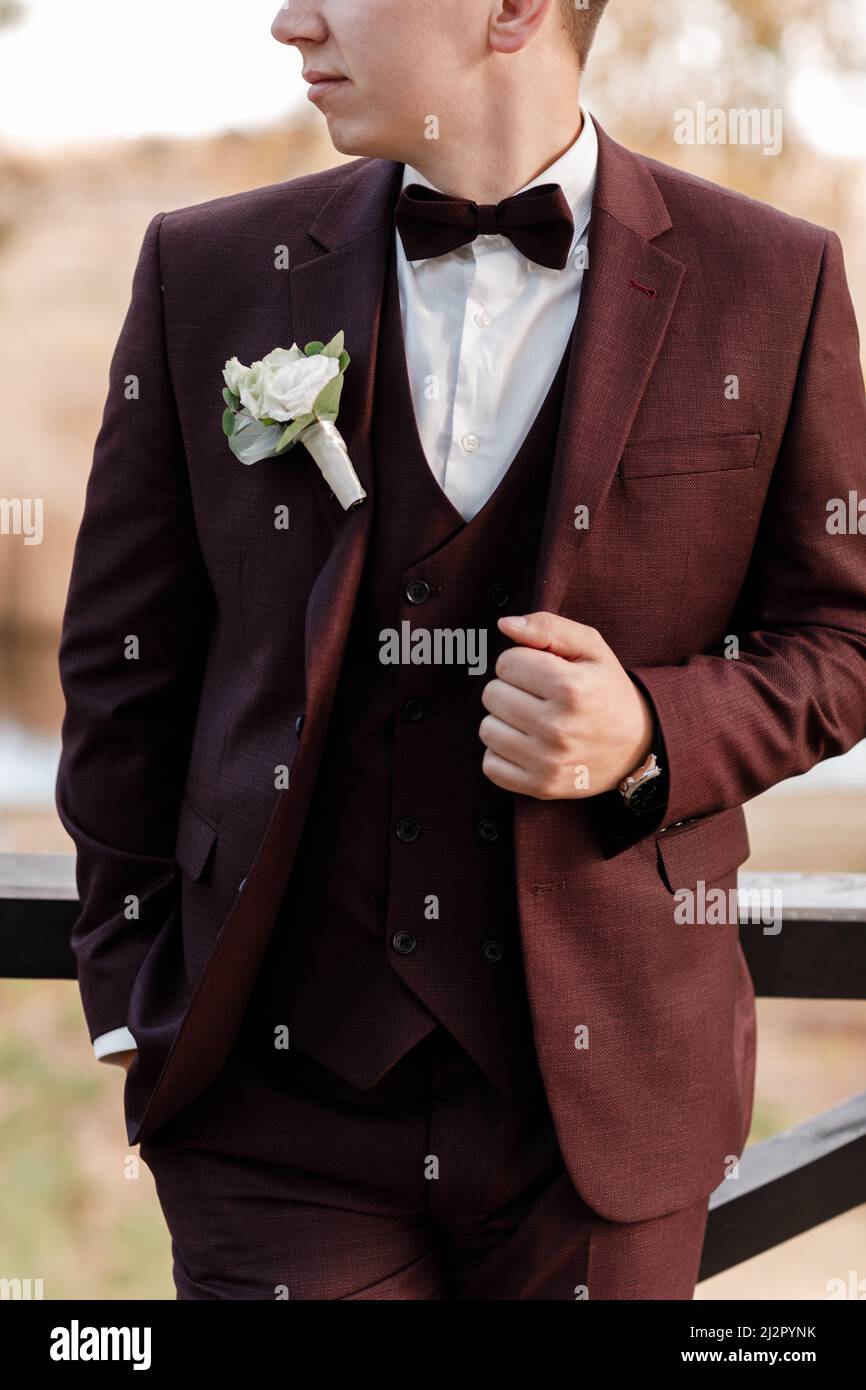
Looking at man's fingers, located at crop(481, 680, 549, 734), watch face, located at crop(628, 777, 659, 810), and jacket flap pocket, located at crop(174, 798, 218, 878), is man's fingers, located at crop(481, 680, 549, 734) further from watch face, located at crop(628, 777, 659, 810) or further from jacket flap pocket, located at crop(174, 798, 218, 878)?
jacket flap pocket, located at crop(174, 798, 218, 878)

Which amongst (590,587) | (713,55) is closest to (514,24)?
(590,587)

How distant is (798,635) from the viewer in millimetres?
1392

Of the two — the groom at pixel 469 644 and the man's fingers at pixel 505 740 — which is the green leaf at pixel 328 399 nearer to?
the groom at pixel 469 644

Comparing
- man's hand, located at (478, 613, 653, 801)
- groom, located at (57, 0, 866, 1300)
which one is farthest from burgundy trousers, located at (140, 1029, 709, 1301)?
man's hand, located at (478, 613, 653, 801)

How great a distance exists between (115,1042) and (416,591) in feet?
1.81

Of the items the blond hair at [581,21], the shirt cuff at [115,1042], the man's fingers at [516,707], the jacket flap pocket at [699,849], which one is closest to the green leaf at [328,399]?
the man's fingers at [516,707]

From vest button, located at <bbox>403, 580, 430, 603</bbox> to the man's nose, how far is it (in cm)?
48

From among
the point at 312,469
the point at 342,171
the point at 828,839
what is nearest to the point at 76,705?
the point at 312,469

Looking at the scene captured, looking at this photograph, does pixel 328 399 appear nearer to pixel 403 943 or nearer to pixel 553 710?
pixel 553 710

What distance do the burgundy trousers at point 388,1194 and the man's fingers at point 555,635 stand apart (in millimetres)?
382

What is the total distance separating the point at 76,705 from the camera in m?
1.48

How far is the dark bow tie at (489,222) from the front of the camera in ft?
4.32
